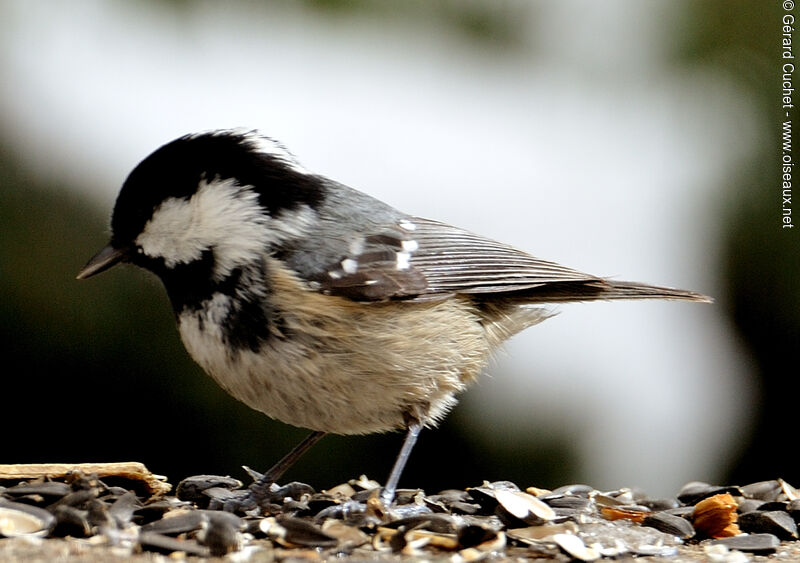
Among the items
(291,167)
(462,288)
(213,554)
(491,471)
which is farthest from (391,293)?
(491,471)

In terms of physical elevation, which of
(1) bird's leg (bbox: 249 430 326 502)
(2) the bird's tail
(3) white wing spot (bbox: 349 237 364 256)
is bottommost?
(1) bird's leg (bbox: 249 430 326 502)

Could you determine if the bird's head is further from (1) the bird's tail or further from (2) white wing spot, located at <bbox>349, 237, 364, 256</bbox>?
(1) the bird's tail

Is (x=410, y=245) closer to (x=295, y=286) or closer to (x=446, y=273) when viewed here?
(x=446, y=273)

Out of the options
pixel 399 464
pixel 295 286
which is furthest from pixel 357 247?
pixel 399 464

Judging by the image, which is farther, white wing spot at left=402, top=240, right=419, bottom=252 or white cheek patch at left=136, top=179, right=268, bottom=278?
white wing spot at left=402, top=240, right=419, bottom=252

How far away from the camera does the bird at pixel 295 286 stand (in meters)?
1.72

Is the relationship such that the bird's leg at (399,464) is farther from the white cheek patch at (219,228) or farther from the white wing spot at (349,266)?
the white cheek patch at (219,228)

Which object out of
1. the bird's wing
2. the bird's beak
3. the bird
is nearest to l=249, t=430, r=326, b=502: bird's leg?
the bird

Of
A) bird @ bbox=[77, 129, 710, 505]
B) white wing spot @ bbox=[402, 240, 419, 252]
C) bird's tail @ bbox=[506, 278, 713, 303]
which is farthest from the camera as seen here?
bird's tail @ bbox=[506, 278, 713, 303]

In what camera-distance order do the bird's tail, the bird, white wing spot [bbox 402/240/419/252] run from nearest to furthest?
the bird, white wing spot [bbox 402/240/419/252], the bird's tail

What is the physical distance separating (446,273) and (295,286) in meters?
0.39

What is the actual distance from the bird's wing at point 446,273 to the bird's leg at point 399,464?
10.7 inches

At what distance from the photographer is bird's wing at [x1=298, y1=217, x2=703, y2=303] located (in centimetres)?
183

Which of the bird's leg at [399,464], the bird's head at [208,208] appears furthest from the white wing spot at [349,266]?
the bird's leg at [399,464]
